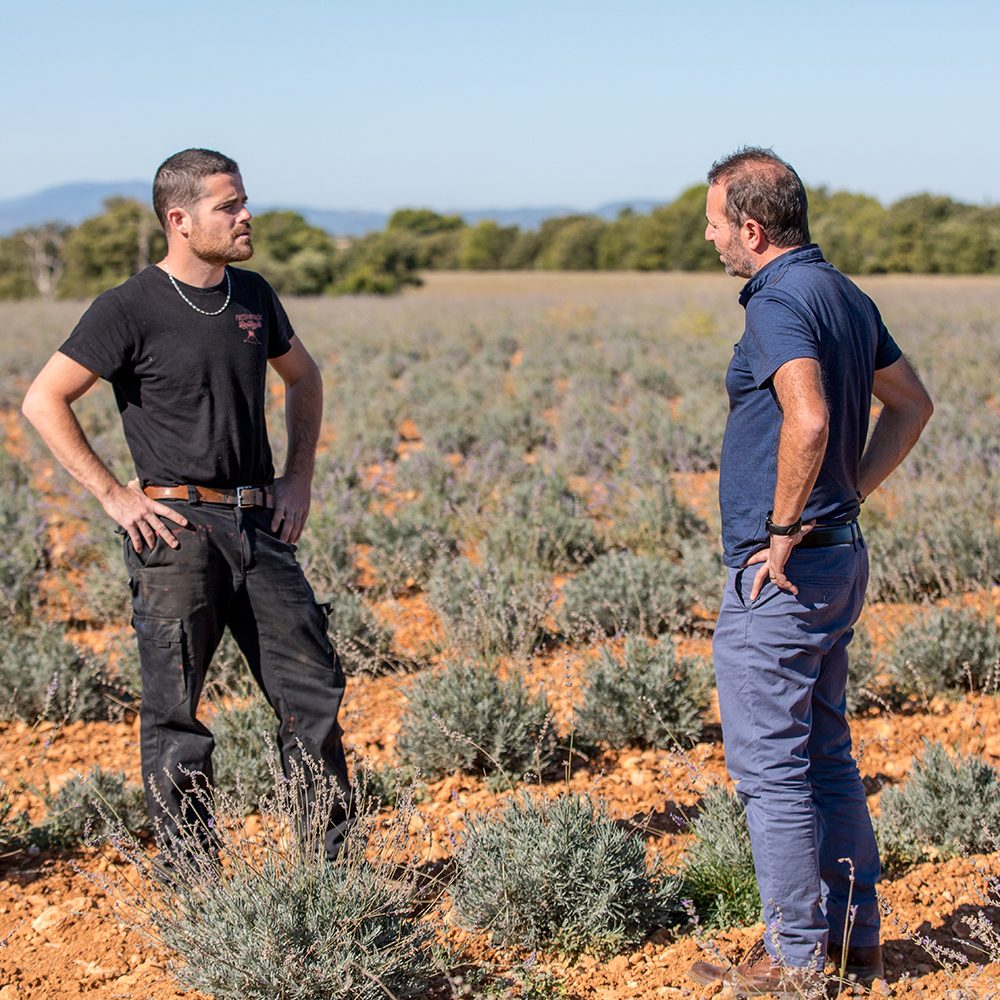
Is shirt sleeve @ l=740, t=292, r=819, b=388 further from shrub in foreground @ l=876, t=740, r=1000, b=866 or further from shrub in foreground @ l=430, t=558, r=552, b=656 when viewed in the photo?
shrub in foreground @ l=430, t=558, r=552, b=656

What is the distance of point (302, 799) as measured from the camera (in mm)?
3518

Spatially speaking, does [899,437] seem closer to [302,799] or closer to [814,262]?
[814,262]

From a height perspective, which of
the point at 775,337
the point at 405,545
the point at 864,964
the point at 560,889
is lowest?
the point at 864,964

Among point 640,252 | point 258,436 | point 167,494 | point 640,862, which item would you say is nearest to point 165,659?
point 167,494

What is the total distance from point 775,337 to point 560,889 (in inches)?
64.1

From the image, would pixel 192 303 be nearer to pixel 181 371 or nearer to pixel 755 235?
pixel 181 371

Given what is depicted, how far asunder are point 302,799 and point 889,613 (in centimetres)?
337

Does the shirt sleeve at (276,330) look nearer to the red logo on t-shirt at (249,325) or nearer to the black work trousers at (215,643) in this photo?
the red logo on t-shirt at (249,325)

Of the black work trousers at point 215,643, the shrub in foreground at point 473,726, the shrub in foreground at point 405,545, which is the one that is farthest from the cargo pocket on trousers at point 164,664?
the shrub in foreground at point 405,545

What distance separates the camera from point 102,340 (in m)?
3.17

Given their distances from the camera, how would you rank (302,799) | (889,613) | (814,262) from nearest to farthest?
(814,262) → (302,799) → (889,613)

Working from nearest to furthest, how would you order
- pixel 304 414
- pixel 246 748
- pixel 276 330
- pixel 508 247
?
pixel 276 330
pixel 304 414
pixel 246 748
pixel 508 247

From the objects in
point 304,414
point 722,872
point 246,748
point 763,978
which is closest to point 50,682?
point 246,748

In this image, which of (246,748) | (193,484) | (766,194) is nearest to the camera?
(766,194)
